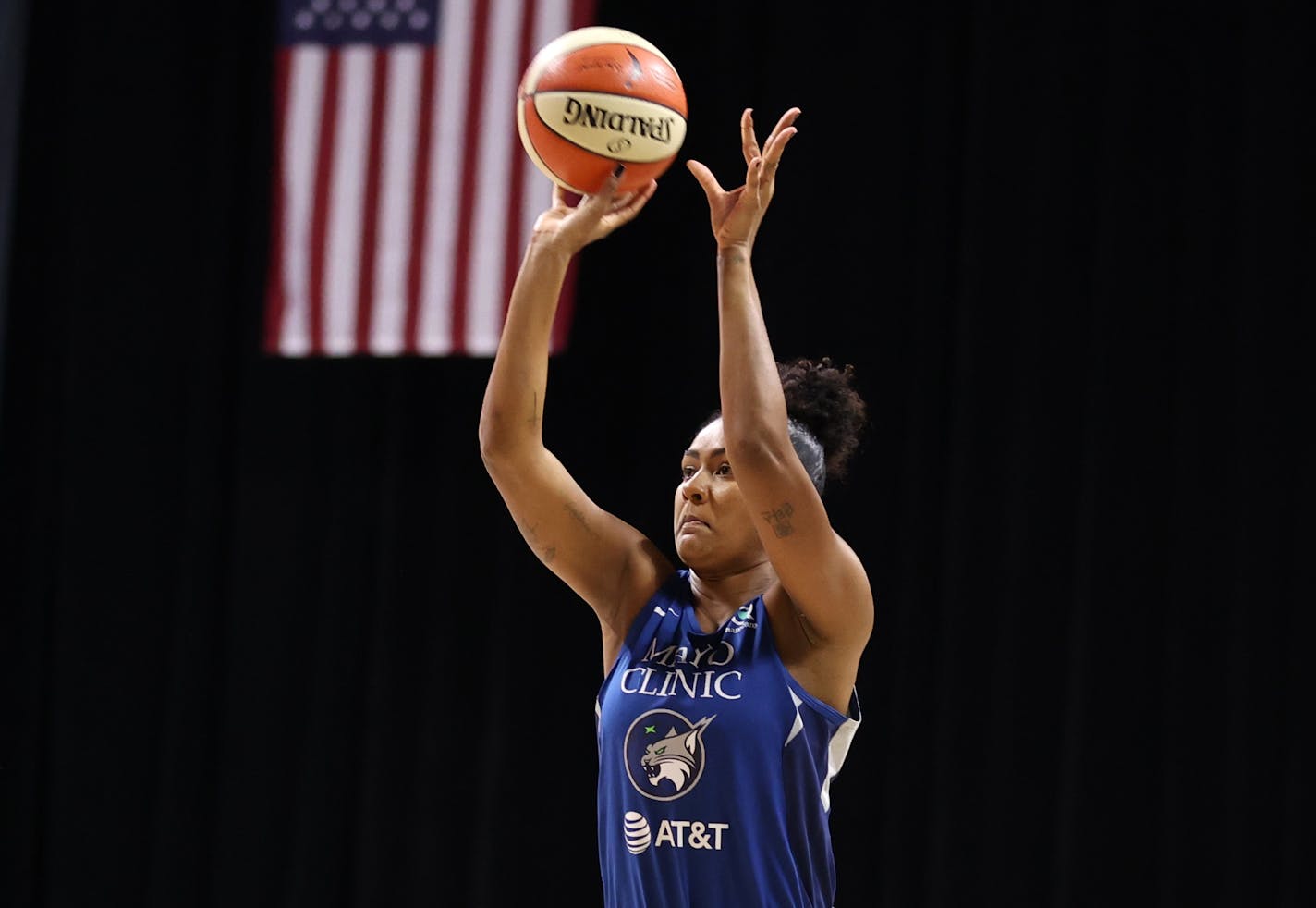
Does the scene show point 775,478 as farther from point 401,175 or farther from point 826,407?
point 401,175

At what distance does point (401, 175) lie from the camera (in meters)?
4.08

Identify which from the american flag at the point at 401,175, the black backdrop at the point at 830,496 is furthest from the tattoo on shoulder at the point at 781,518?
the american flag at the point at 401,175

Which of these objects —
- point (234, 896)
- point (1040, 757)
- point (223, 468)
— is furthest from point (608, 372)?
point (234, 896)

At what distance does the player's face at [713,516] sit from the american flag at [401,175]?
166 centimetres

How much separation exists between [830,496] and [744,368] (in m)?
1.74

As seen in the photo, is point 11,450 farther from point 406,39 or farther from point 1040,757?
point 1040,757

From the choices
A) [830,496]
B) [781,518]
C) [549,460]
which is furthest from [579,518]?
[830,496]

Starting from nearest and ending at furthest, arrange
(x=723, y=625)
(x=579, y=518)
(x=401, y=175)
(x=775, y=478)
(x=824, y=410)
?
(x=775, y=478), (x=723, y=625), (x=579, y=518), (x=824, y=410), (x=401, y=175)

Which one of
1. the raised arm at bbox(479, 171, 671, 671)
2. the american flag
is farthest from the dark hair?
the american flag

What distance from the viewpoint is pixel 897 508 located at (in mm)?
3795

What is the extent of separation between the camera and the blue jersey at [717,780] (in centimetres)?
212

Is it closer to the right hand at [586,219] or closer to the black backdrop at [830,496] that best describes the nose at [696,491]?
the right hand at [586,219]

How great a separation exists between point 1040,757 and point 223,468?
2.31m

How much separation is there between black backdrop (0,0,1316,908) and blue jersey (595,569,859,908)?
1.58 meters
